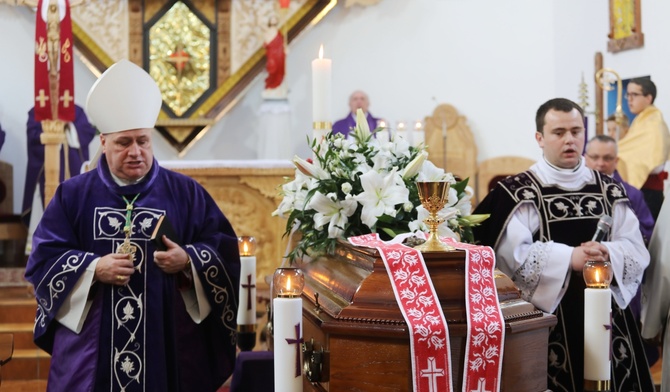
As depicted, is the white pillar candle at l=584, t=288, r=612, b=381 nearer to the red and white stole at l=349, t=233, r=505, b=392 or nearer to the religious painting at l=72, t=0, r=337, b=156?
the red and white stole at l=349, t=233, r=505, b=392

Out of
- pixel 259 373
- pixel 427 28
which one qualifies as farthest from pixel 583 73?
pixel 259 373

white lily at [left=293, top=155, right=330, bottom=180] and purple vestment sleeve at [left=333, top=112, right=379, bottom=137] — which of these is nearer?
white lily at [left=293, top=155, right=330, bottom=180]

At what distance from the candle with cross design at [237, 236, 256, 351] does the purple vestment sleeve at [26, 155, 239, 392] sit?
0.06 metres

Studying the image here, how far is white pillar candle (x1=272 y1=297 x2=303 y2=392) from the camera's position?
91.1 inches

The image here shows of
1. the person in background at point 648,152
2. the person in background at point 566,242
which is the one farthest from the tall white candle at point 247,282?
the person in background at point 648,152

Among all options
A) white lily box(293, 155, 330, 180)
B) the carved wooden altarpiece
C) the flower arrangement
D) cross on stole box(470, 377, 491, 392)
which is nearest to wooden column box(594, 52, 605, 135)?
the carved wooden altarpiece

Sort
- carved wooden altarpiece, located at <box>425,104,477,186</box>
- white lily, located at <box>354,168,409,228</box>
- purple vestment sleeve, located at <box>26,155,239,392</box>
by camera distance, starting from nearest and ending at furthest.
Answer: white lily, located at <box>354,168,409,228</box> < purple vestment sleeve, located at <box>26,155,239,392</box> < carved wooden altarpiece, located at <box>425,104,477,186</box>

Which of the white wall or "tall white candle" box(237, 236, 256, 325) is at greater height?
the white wall

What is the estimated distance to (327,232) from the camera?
3316 mm

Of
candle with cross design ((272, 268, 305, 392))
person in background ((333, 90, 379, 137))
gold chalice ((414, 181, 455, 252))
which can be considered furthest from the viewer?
person in background ((333, 90, 379, 137))

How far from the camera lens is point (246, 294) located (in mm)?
3811

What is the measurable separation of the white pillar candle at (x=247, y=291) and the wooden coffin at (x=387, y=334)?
107 centimetres

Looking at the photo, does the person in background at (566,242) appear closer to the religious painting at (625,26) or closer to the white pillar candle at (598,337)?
the white pillar candle at (598,337)

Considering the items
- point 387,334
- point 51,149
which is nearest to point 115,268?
point 387,334
